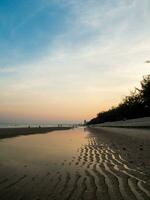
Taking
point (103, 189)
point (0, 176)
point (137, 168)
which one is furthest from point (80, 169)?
point (103, 189)

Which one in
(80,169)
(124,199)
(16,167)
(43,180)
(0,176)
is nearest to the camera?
(124,199)

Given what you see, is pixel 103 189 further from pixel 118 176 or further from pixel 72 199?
pixel 118 176

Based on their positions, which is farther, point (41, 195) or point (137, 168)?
point (137, 168)

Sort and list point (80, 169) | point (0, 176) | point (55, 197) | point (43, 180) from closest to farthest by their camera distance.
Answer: point (55, 197), point (43, 180), point (0, 176), point (80, 169)

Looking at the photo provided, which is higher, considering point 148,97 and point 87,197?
point 148,97

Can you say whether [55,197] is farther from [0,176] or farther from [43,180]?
[0,176]

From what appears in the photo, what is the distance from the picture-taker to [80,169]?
29.8 ft

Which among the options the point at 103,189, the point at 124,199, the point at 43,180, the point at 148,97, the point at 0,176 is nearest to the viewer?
the point at 124,199

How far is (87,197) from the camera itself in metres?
5.61

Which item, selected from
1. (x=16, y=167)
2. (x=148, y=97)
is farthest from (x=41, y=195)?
(x=148, y=97)

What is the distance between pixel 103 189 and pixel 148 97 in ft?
199

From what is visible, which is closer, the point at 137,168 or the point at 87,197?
the point at 87,197

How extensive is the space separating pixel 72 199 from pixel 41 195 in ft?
2.11

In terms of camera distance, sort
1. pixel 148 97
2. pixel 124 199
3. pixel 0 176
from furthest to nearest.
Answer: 1. pixel 148 97
2. pixel 0 176
3. pixel 124 199
